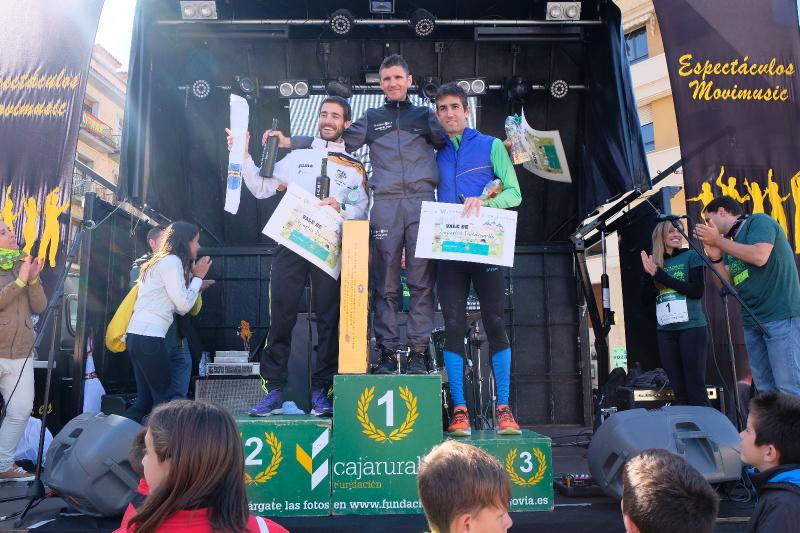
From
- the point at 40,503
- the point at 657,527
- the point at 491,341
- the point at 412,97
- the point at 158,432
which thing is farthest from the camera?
the point at 412,97

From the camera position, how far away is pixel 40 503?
3.28 meters

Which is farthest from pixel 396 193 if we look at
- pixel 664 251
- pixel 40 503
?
pixel 40 503

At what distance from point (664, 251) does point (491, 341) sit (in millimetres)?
1873

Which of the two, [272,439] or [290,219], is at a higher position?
[290,219]

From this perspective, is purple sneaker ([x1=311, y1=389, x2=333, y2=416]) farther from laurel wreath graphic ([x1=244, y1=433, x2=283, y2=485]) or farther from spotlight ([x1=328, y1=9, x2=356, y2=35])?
spotlight ([x1=328, y1=9, x2=356, y2=35])

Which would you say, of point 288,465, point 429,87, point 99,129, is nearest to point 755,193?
point 429,87

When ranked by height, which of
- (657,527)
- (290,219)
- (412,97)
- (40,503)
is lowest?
(40,503)

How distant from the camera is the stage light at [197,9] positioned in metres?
5.37

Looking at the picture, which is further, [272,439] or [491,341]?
[491,341]

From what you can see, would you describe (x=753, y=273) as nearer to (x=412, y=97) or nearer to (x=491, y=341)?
(x=491, y=341)

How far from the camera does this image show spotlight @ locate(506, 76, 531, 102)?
6062 millimetres

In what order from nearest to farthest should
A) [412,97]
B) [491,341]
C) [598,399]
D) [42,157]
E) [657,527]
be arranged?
1. [657,527]
2. [491,341]
3. [42,157]
4. [598,399]
5. [412,97]

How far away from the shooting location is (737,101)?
184 inches

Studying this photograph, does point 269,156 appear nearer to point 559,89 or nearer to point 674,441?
point 674,441
